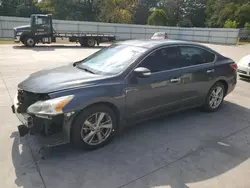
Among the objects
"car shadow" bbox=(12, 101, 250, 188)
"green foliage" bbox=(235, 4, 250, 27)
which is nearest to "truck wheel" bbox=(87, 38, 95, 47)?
"car shadow" bbox=(12, 101, 250, 188)

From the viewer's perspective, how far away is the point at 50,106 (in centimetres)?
285

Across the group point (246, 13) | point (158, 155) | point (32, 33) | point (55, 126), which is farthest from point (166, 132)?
point (246, 13)

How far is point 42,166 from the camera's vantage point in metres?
2.91

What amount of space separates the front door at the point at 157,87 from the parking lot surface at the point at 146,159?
0.46 metres

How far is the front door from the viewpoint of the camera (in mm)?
3525

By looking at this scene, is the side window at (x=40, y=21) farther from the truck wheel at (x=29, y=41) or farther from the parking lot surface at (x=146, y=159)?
the parking lot surface at (x=146, y=159)

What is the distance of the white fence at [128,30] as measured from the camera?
24484 millimetres

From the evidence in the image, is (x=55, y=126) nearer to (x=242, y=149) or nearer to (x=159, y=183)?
(x=159, y=183)

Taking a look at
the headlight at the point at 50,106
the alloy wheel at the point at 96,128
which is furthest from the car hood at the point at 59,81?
the alloy wheel at the point at 96,128

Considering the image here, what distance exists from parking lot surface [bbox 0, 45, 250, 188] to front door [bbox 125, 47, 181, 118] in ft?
1.51

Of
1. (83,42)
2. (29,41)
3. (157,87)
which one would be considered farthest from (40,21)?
(157,87)

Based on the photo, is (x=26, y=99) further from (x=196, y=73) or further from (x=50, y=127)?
(x=196, y=73)

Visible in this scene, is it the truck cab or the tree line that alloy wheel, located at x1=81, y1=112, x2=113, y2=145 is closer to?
the truck cab

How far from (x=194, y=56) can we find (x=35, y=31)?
16.3 metres
